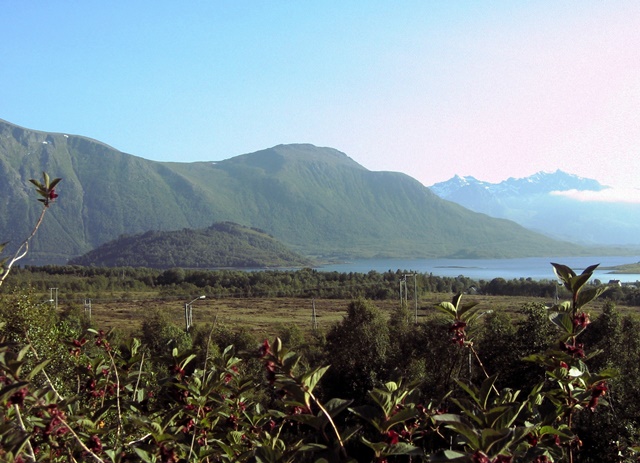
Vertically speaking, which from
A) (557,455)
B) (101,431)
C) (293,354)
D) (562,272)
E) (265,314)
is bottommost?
(265,314)

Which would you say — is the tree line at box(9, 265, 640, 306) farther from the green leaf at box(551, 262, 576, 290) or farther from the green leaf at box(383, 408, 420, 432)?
the green leaf at box(383, 408, 420, 432)

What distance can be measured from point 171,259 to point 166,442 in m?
195

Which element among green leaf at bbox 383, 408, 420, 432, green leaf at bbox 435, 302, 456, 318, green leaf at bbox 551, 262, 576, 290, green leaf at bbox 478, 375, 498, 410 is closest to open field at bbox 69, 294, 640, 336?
green leaf at bbox 435, 302, 456, 318

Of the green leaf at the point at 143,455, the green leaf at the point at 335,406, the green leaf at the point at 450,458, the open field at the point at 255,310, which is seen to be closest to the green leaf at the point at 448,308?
the green leaf at the point at 335,406

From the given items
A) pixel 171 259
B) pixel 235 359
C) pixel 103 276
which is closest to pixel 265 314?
pixel 103 276

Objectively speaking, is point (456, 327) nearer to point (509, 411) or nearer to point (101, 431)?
point (509, 411)

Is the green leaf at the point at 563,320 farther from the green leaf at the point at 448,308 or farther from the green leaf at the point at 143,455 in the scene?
the green leaf at the point at 143,455

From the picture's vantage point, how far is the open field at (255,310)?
63.2 meters

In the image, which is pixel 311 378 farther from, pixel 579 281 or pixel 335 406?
pixel 579 281

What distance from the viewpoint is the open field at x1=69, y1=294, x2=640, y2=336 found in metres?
63.2

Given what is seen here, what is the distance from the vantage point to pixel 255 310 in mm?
84750

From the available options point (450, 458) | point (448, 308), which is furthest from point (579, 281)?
point (450, 458)

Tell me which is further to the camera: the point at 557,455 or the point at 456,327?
the point at 456,327

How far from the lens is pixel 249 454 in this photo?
7.80 feet
